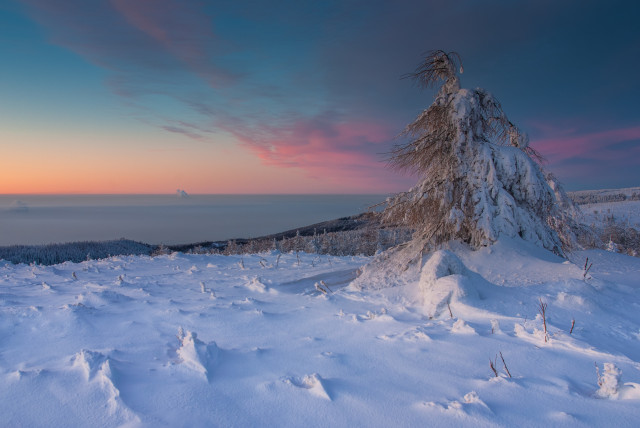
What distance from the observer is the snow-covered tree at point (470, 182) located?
23.8ft

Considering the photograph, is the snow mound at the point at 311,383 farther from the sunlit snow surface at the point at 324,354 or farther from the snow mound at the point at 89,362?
the snow mound at the point at 89,362

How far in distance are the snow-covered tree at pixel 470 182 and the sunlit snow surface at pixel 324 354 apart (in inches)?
41.7

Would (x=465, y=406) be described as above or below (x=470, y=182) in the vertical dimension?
below

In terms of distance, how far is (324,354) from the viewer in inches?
138

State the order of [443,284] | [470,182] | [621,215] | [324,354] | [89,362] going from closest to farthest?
[89,362] < [324,354] < [443,284] < [470,182] < [621,215]

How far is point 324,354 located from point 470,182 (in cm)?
548

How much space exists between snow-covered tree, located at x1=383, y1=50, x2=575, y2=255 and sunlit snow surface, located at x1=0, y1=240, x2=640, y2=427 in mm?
1060

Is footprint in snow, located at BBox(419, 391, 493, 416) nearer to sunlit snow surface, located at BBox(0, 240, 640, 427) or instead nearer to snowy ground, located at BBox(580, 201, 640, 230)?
sunlit snow surface, located at BBox(0, 240, 640, 427)

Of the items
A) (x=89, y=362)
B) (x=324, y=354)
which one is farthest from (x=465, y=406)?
(x=89, y=362)

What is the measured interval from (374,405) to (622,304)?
473 cm

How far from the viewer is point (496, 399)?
2562mm

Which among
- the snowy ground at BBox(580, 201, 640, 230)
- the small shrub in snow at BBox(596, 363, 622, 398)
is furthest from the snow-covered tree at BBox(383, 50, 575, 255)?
the snowy ground at BBox(580, 201, 640, 230)

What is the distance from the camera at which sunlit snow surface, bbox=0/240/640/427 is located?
246cm

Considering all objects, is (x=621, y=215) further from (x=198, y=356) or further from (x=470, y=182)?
(x=198, y=356)
